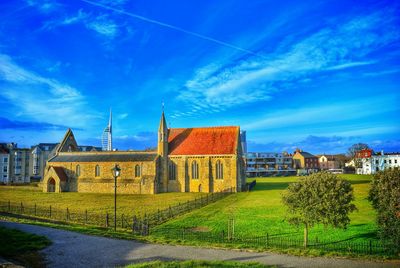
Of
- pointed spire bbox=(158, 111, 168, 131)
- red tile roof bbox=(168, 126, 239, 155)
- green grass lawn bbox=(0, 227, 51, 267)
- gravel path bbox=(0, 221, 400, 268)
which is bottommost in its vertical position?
gravel path bbox=(0, 221, 400, 268)

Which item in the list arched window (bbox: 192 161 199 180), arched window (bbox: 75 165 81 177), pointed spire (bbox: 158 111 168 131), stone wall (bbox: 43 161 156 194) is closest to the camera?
stone wall (bbox: 43 161 156 194)

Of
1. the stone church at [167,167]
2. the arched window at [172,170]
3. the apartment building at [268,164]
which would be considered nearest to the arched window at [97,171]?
the stone church at [167,167]

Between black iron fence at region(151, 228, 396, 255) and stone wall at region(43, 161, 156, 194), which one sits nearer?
black iron fence at region(151, 228, 396, 255)

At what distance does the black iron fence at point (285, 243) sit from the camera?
63.2ft

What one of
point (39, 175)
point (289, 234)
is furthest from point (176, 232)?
point (39, 175)

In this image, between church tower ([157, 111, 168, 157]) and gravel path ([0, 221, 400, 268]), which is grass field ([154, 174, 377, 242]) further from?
church tower ([157, 111, 168, 157])

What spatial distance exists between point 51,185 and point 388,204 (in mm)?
61621

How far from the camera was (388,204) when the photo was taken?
1834 cm

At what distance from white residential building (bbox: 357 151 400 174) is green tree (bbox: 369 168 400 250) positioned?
391 ft

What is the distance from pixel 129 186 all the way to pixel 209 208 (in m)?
25.6

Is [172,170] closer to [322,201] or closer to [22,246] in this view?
[322,201]

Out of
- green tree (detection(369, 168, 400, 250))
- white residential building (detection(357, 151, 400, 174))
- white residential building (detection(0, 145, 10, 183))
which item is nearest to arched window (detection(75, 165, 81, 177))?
white residential building (detection(0, 145, 10, 183))

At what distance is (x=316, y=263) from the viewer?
15.7 m

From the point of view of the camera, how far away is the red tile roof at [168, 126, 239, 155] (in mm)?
61875
